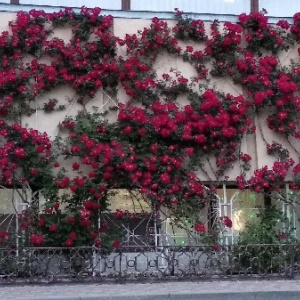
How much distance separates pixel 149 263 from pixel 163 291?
1.78m

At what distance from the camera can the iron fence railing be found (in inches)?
511

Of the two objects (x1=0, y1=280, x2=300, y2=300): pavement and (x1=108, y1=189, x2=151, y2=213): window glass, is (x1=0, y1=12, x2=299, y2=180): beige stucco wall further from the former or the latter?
(x1=0, y1=280, x2=300, y2=300): pavement

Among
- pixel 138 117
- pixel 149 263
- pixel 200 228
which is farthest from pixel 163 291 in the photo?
pixel 138 117

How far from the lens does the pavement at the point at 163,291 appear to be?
1094 centimetres

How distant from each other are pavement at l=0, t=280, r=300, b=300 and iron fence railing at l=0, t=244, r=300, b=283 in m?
0.34

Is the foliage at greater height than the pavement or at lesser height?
greater

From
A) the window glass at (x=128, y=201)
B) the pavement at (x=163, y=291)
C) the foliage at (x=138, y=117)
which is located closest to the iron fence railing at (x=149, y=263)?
the pavement at (x=163, y=291)

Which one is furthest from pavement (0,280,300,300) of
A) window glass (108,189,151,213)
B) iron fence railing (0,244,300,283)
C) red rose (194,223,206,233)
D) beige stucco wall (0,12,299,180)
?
beige stucco wall (0,12,299,180)

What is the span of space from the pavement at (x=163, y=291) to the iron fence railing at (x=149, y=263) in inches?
13.2

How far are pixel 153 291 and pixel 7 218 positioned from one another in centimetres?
383

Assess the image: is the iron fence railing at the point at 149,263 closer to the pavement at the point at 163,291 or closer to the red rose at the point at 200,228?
the pavement at the point at 163,291

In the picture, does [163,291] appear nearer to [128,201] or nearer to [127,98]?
[128,201]

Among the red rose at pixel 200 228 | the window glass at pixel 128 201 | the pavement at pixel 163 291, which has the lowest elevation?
the pavement at pixel 163 291

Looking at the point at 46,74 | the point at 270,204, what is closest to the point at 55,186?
the point at 46,74
